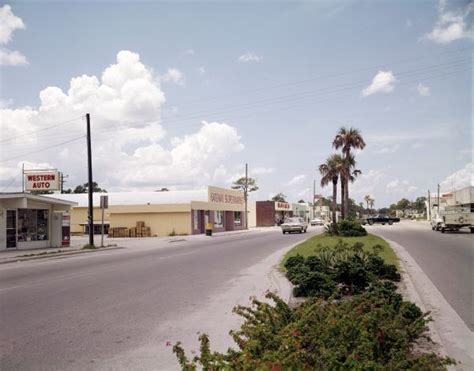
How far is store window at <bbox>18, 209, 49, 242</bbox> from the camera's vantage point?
90.3 ft

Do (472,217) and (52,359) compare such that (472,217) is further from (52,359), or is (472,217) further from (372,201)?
(372,201)

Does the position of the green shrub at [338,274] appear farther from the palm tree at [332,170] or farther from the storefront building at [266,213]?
the storefront building at [266,213]

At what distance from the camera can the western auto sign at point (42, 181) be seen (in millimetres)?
35562

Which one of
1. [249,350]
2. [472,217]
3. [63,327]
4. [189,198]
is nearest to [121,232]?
[189,198]

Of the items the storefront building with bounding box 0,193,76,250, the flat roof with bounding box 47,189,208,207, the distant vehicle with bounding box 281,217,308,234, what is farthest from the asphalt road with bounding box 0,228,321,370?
the flat roof with bounding box 47,189,208,207

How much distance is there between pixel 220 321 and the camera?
26.8 ft

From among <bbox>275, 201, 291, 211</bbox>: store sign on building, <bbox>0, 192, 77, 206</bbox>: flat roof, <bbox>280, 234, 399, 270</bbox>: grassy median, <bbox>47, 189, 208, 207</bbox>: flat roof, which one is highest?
<bbox>47, 189, 208, 207</bbox>: flat roof

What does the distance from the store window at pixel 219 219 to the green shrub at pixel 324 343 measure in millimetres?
51718

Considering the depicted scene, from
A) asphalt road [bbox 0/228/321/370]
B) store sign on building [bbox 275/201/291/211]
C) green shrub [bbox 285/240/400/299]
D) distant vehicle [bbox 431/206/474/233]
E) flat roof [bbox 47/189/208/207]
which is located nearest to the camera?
asphalt road [bbox 0/228/321/370]

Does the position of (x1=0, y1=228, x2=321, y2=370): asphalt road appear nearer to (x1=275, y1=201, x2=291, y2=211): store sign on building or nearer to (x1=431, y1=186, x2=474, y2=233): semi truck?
(x1=431, y1=186, x2=474, y2=233): semi truck

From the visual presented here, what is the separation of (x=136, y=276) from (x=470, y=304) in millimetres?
9231

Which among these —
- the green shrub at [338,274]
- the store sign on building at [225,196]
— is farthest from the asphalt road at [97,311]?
the store sign on building at [225,196]

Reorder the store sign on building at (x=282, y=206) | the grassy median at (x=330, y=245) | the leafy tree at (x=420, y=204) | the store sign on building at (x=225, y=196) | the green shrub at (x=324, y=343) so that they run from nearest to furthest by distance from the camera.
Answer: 1. the green shrub at (x=324, y=343)
2. the grassy median at (x=330, y=245)
3. the store sign on building at (x=225, y=196)
4. the store sign on building at (x=282, y=206)
5. the leafy tree at (x=420, y=204)

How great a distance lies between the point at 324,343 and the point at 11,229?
2610 centimetres
